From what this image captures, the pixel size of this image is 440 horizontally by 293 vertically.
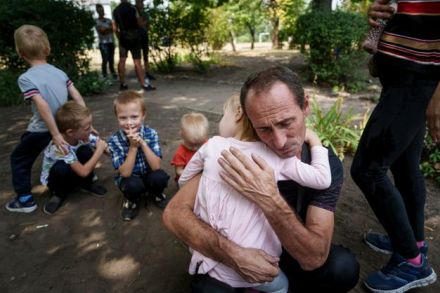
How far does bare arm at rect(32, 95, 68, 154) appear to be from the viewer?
2635 mm

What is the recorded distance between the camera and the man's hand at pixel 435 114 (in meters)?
1.53

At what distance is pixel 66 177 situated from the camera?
2943 mm

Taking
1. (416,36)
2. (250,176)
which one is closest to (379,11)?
(416,36)

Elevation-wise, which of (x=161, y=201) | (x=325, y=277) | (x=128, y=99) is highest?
(x=128, y=99)

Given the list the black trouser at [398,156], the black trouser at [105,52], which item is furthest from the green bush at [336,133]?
the black trouser at [105,52]

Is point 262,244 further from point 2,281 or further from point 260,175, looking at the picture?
point 2,281

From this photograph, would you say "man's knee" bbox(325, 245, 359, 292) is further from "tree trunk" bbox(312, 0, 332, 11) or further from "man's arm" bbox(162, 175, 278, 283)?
"tree trunk" bbox(312, 0, 332, 11)

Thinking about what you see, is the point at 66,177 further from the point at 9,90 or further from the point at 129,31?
the point at 129,31

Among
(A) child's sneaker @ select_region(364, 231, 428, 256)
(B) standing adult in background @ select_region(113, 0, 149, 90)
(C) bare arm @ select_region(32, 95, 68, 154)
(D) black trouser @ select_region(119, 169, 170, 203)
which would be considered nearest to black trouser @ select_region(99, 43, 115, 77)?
(B) standing adult in background @ select_region(113, 0, 149, 90)

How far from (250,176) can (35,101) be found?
6.87 feet

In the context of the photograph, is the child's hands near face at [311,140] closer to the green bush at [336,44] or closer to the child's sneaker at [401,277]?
the child's sneaker at [401,277]

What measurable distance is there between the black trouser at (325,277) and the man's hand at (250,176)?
1.56 ft

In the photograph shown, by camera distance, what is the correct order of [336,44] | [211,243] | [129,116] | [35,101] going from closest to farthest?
1. [211,243]
2. [129,116]
3. [35,101]
4. [336,44]

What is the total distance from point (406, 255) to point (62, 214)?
104 inches
